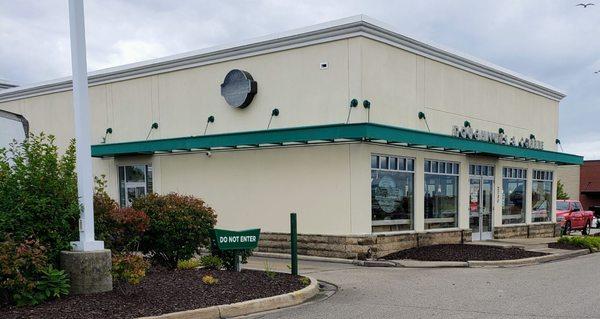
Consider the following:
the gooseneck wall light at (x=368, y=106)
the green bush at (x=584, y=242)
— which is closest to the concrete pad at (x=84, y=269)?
the gooseneck wall light at (x=368, y=106)

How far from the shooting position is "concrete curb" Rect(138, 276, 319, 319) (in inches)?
295

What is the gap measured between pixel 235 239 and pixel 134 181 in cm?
1096

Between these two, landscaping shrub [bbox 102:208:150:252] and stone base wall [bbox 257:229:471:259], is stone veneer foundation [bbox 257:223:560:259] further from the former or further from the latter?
landscaping shrub [bbox 102:208:150:252]

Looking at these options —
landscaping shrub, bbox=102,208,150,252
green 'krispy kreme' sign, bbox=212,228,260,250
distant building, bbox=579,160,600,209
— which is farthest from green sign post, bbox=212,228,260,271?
distant building, bbox=579,160,600,209

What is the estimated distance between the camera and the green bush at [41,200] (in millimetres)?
7695

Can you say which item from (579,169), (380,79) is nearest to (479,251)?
(380,79)

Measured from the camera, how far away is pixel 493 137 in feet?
65.2

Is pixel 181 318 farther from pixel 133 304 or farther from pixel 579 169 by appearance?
pixel 579 169

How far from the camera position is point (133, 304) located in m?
7.70

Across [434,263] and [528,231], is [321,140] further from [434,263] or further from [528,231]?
[528,231]

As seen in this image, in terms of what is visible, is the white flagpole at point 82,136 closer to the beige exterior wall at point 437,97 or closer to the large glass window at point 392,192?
the beige exterior wall at point 437,97

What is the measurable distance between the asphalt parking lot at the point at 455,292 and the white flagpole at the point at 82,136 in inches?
111

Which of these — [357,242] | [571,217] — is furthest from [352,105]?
[571,217]

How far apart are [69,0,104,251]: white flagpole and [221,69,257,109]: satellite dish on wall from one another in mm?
8569
